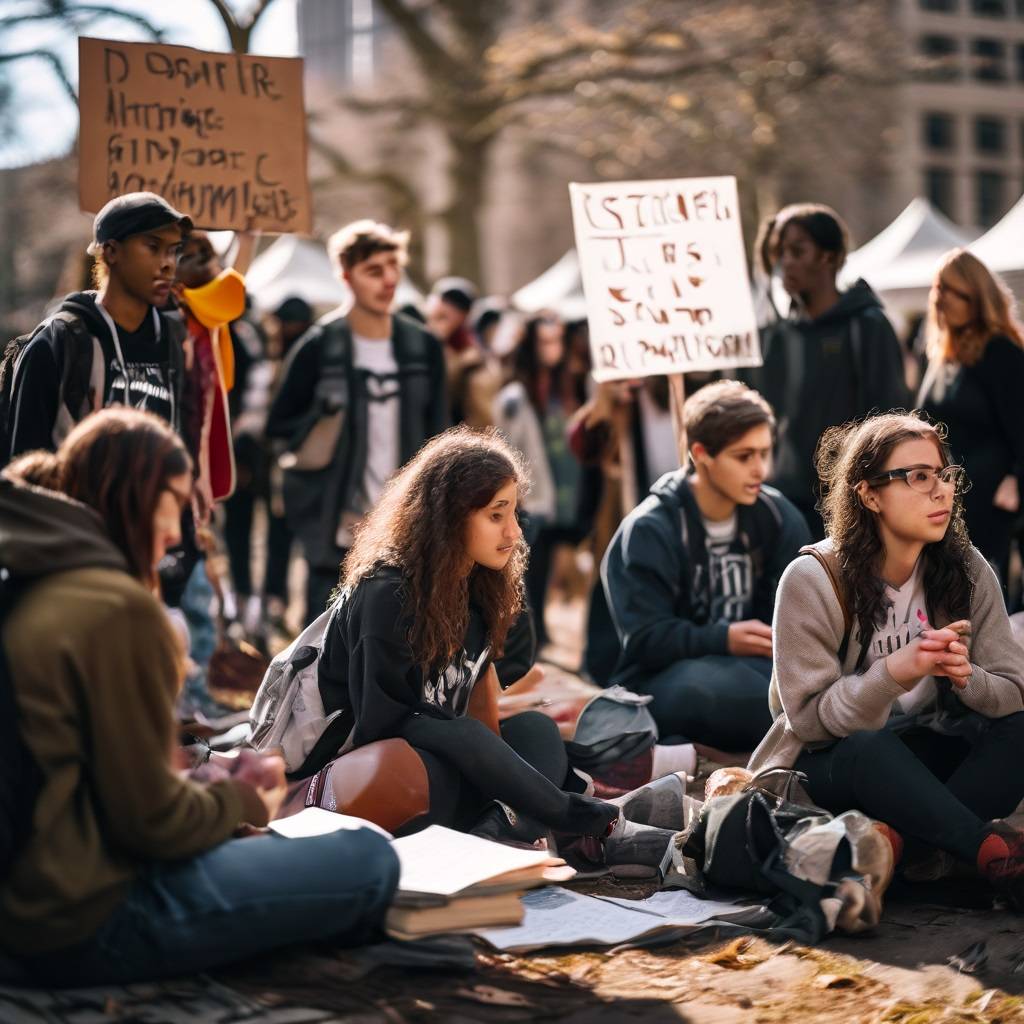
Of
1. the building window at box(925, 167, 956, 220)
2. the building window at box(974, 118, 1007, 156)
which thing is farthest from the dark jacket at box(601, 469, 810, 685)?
the building window at box(974, 118, 1007, 156)

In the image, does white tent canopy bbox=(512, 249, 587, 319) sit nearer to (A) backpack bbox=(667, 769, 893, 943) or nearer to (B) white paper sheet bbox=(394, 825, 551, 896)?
(A) backpack bbox=(667, 769, 893, 943)

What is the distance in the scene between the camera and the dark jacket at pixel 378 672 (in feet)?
14.5

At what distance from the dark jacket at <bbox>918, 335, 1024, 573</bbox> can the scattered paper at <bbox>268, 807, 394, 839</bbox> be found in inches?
124

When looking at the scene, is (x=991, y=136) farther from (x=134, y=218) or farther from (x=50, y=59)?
(x=134, y=218)

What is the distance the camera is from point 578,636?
388 inches

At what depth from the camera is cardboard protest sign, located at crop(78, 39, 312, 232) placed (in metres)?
5.96

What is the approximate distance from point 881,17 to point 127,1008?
71.8 feet

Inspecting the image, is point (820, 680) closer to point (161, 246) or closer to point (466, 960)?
point (466, 960)

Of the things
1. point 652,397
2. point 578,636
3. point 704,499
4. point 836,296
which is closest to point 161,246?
point 704,499

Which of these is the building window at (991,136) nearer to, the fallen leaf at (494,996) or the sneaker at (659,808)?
the sneaker at (659,808)

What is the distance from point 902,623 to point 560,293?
43.0 ft

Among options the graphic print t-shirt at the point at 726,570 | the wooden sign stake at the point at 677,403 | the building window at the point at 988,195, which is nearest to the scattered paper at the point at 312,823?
the graphic print t-shirt at the point at 726,570

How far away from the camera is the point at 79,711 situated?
3.18 metres

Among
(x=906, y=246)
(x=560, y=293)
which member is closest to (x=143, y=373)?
(x=906, y=246)
